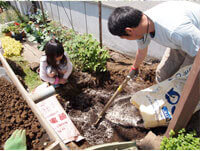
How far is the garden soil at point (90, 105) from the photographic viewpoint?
1642 mm

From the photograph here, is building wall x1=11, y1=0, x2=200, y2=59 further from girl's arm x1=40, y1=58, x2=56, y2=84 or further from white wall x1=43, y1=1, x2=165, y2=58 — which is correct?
girl's arm x1=40, y1=58, x2=56, y2=84

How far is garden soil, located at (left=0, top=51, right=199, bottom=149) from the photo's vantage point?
164 centimetres

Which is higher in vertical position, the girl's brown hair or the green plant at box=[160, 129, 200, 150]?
the girl's brown hair

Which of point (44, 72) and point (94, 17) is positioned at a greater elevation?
point (94, 17)

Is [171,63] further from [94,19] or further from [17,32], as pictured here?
[17,32]

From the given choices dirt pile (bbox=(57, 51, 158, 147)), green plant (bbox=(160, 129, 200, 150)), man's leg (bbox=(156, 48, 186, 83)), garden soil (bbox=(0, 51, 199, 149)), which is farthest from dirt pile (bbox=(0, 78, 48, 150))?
man's leg (bbox=(156, 48, 186, 83))

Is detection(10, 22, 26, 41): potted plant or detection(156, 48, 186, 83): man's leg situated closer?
detection(156, 48, 186, 83): man's leg

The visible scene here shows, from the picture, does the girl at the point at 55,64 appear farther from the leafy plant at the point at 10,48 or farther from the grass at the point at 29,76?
the leafy plant at the point at 10,48

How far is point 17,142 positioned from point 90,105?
5.84 ft

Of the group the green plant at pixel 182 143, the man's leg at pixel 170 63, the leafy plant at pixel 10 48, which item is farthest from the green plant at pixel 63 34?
the green plant at pixel 182 143

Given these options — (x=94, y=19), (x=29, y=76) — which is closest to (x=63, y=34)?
(x=94, y=19)

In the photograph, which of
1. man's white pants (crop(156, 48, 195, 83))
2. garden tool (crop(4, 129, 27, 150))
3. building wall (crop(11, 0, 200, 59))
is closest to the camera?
garden tool (crop(4, 129, 27, 150))

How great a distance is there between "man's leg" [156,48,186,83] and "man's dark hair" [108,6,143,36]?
1201mm

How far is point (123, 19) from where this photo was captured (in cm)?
172
